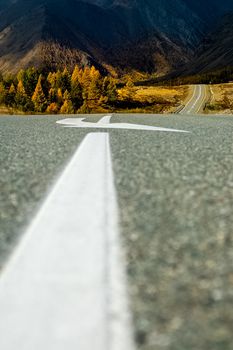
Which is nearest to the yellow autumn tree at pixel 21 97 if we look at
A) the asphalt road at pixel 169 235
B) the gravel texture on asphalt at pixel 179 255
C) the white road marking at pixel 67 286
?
the asphalt road at pixel 169 235

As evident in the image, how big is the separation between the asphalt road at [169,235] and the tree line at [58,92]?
8020 cm

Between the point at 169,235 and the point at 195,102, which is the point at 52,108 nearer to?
the point at 195,102

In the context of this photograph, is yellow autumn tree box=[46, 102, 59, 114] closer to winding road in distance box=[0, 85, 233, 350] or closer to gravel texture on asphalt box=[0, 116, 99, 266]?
gravel texture on asphalt box=[0, 116, 99, 266]

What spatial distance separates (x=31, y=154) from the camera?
600 cm

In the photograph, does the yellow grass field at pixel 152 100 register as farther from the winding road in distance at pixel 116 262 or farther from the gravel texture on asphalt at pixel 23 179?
the winding road in distance at pixel 116 262

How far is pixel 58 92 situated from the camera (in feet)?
292

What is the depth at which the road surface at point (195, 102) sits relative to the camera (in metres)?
96.5

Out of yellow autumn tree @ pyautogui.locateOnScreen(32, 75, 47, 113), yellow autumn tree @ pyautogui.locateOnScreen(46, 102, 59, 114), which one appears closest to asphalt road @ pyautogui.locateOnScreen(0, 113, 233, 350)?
yellow autumn tree @ pyautogui.locateOnScreen(46, 102, 59, 114)

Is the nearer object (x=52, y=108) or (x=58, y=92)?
(x=52, y=108)

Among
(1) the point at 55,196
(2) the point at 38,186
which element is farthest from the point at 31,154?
(1) the point at 55,196

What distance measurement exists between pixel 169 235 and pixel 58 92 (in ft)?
292

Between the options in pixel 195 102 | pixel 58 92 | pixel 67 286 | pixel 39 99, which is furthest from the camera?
pixel 195 102

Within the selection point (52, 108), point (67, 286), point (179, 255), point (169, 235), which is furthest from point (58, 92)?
point (67, 286)

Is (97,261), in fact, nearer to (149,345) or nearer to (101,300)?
(101,300)
